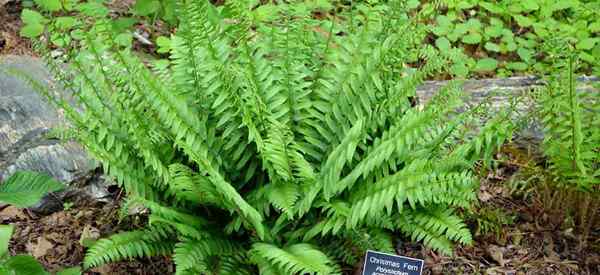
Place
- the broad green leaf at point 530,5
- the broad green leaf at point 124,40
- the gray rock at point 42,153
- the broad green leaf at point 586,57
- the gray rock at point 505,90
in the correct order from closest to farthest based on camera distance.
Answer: the gray rock at point 42,153 → the gray rock at point 505,90 → the broad green leaf at point 124,40 → the broad green leaf at point 586,57 → the broad green leaf at point 530,5

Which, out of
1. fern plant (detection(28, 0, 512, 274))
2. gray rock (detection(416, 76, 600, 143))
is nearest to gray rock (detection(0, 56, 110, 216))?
fern plant (detection(28, 0, 512, 274))

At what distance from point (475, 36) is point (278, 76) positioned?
260cm

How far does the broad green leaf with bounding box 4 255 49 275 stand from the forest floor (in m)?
0.76

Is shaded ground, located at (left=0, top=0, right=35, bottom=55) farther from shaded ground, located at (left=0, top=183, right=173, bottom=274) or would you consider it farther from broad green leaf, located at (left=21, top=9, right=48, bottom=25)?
shaded ground, located at (left=0, top=183, right=173, bottom=274)

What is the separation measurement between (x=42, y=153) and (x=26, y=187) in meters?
0.97

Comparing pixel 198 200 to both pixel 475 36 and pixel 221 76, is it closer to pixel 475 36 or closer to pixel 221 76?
pixel 221 76

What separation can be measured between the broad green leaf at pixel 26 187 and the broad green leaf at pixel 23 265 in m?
0.23

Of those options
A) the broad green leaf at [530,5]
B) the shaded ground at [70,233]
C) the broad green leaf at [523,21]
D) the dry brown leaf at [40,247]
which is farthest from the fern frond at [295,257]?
the broad green leaf at [530,5]

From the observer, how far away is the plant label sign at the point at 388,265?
335 cm

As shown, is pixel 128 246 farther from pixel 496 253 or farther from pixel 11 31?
pixel 11 31

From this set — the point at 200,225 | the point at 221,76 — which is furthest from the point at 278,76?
the point at 200,225

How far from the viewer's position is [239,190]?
3691 mm

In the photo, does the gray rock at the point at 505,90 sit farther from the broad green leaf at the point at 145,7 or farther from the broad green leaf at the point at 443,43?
the broad green leaf at the point at 145,7

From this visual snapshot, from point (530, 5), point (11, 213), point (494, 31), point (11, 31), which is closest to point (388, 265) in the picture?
point (11, 213)
